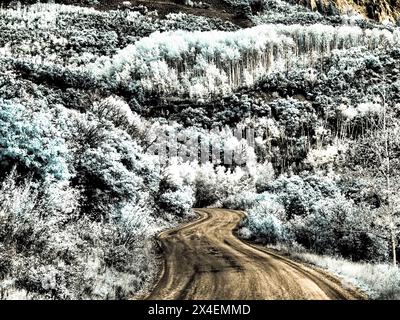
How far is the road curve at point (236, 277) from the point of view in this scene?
10.1 meters

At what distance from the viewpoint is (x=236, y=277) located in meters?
12.2

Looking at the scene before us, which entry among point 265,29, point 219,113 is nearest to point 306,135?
point 219,113

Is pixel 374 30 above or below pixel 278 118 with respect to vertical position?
above

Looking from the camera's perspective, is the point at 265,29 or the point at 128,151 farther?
the point at 265,29

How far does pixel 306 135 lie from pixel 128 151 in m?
102

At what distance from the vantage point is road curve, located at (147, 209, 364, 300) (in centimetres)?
1015

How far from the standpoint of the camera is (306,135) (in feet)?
385

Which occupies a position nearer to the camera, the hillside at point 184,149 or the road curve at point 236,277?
the road curve at point 236,277

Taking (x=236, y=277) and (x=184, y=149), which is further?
(x=184, y=149)

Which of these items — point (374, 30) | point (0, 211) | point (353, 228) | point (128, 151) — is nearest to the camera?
point (0, 211)

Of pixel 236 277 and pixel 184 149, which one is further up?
pixel 236 277

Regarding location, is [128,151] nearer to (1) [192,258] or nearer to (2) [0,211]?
(1) [192,258]

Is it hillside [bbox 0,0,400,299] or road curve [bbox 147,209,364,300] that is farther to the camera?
hillside [bbox 0,0,400,299]
